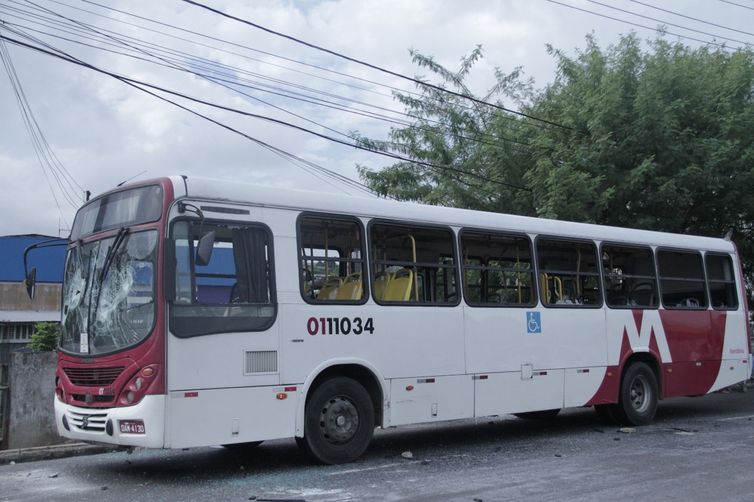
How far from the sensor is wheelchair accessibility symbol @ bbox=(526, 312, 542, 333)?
1096 cm

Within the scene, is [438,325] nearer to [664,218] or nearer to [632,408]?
[632,408]

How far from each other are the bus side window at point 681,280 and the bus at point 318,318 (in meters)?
1.11

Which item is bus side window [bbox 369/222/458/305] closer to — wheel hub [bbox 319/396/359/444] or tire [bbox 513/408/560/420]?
wheel hub [bbox 319/396/359/444]

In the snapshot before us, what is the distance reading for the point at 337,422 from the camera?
8.81m

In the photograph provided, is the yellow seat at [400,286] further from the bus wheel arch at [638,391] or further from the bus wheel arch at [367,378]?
the bus wheel arch at [638,391]

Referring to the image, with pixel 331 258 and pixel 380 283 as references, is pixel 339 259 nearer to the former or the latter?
pixel 331 258

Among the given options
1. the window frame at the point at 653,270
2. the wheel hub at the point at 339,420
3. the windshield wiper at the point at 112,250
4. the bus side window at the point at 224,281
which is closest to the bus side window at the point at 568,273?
the window frame at the point at 653,270

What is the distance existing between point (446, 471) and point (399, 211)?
10.5ft

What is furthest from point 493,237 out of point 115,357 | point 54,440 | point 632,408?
point 54,440

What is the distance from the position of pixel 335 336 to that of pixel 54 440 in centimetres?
504

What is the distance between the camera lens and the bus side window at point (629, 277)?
12.3 metres

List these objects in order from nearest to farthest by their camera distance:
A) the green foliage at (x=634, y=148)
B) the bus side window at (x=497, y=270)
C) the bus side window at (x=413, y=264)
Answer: the bus side window at (x=413, y=264) → the bus side window at (x=497, y=270) → the green foliage at (x=634, y=148)

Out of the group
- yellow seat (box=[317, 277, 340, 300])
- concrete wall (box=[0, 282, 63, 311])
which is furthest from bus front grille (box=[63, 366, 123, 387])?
concrete wall (box=[0, 282, 63, 311])

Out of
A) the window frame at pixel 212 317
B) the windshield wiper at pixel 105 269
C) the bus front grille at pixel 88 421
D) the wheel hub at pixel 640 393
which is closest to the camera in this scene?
the window frame at pixel 212 317
